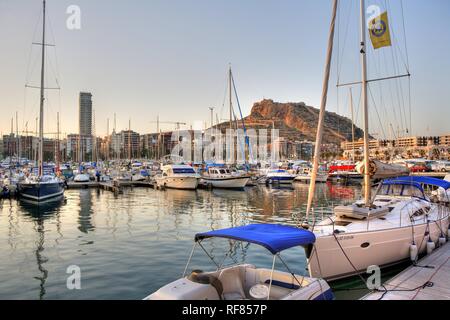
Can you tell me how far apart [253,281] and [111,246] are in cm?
1135

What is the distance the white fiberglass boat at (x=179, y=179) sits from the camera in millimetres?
52344

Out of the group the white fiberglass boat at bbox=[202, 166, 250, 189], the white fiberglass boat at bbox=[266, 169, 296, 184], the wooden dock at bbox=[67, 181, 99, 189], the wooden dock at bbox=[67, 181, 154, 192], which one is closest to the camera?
the wooden dock at bbox=[67, 181, 154, 192]

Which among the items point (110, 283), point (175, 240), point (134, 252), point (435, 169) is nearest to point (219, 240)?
point (175, 240)

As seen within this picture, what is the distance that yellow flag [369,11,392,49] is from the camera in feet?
53.5

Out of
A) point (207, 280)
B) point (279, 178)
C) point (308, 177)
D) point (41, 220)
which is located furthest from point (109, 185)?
point (207, 280)

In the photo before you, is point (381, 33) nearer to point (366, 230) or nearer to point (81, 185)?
point (366, 230)

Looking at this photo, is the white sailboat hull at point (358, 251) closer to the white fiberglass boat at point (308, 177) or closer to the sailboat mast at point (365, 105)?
the sailboat mast at point (365, 105)

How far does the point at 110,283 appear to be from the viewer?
12.8m

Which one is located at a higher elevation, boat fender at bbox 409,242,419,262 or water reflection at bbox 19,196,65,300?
boat fender at bbox 409,242,419,262

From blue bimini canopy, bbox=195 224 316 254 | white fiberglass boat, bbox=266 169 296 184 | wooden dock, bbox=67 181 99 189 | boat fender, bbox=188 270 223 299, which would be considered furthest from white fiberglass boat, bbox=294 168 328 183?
boat fender, bbox=188 270 223 299

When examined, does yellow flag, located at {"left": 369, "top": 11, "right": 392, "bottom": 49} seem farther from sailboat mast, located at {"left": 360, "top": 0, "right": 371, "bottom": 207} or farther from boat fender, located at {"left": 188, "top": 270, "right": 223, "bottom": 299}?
boat fender, located at {"left": 188, "top": 270, "right": 223, "bottom": 299}

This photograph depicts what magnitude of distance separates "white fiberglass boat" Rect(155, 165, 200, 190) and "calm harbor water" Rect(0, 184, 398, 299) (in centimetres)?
1739
